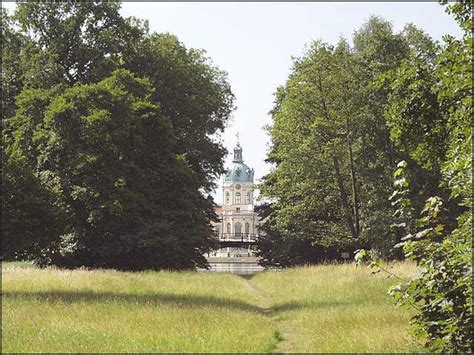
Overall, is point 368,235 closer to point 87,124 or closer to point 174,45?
point 87,124

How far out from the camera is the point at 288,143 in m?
37.3

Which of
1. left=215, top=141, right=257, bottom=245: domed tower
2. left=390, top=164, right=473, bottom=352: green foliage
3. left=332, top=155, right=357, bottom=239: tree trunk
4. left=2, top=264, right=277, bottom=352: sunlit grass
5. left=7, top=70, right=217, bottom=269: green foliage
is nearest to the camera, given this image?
left=390, top=164, right=473, bottom=352: green foliage

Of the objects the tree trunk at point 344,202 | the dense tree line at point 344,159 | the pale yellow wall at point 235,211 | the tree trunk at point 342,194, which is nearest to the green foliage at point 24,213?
the dense tree line at point 344,159

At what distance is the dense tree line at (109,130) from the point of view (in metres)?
32.5

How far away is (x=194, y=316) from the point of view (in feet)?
46.1

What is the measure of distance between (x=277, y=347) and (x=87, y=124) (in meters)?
23.0

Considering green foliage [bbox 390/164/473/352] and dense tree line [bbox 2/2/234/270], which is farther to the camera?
dense tree line [bbox 2/2/234/270]

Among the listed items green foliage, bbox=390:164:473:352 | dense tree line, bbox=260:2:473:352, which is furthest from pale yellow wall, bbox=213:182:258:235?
green foliage, bbox=390:164:473:352

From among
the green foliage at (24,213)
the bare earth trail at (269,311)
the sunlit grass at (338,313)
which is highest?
the green foliage at (24,213)

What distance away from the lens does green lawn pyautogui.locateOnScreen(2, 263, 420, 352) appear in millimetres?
10641

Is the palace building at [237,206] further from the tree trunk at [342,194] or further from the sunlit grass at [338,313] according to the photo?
the sunlit grass at [338,313]

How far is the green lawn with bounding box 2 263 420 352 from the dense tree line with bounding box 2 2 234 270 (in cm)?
1038

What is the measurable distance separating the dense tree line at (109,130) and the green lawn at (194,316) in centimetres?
1038

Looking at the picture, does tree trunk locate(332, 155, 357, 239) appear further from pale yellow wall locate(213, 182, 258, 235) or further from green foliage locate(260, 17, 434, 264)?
pale yellow wall locate(213, 182, 258, 235)
